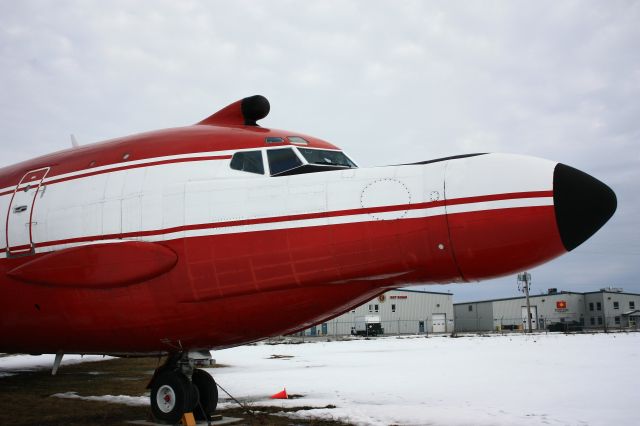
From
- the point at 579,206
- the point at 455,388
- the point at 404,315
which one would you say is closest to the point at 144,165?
the point at 579,206

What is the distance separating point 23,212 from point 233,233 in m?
5.11

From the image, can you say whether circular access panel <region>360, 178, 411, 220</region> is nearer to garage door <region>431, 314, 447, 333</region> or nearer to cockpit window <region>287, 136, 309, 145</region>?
cockpit window <region>287, 136, 309, 145</region>

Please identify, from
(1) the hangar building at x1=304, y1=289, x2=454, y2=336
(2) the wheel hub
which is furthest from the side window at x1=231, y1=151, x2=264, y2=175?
(1) the hangar building at x1=304, y1=289, x2=454, y2=336

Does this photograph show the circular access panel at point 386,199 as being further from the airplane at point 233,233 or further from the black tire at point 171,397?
the black tire at point 171,397

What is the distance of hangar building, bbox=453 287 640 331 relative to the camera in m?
87.5

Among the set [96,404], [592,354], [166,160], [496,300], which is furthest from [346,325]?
[166,160]

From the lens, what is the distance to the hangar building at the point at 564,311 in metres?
87.5

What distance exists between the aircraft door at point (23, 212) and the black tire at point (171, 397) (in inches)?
149

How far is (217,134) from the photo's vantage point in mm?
10703

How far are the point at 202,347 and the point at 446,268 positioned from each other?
5109mm

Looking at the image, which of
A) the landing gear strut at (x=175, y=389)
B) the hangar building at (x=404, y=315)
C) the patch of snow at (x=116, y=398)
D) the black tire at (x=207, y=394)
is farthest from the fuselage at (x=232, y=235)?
the hangar building at (x=404, y=315)

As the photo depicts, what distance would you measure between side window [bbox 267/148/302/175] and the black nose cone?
14.6ft

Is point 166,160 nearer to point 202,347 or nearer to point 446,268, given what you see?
point 202,347

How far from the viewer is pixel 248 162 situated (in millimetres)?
10102
